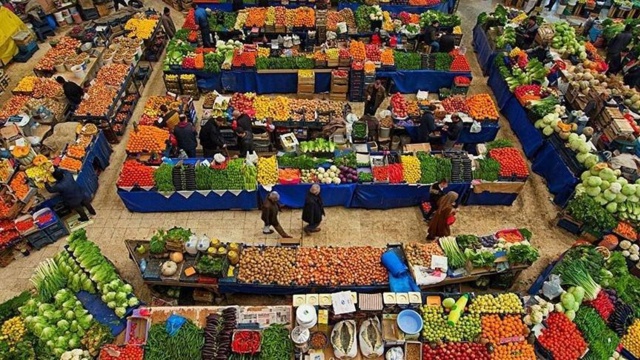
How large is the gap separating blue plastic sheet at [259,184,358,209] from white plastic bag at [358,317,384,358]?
12.1 ft

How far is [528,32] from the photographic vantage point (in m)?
14.8

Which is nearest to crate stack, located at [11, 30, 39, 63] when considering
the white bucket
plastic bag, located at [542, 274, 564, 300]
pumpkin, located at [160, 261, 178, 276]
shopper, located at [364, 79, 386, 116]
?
the white bucket

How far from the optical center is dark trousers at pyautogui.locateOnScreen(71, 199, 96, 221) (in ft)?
32.2

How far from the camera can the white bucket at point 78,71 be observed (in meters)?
12.8

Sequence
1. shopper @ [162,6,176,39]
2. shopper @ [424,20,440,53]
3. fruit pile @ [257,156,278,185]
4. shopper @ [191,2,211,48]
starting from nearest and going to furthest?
fruit pile @ [257,156,278,185]
shopper @ [424,20,440,53]
shopper @ [191,2,211,48]
shopper @ [162,6,176,39]

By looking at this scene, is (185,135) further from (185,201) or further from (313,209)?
(313,209)

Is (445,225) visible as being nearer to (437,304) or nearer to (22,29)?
(437,304)

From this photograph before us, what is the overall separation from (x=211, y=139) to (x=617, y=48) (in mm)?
14806

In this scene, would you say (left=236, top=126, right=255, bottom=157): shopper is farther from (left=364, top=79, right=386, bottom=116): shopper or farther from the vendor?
the vendor

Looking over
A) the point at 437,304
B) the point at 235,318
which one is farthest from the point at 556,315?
the point at 235,318

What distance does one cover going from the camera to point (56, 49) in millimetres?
13742

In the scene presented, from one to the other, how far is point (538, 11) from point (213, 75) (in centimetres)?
1413

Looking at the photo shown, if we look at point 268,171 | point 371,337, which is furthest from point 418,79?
point 371,337

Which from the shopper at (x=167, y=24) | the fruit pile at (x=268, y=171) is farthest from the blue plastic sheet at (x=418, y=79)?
the shopper at (x=167, y=24)
